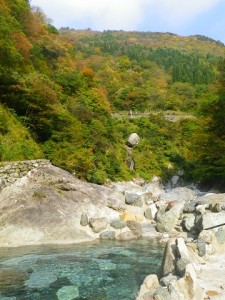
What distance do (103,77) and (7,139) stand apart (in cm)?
4826

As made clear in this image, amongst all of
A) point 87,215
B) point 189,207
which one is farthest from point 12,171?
point 189,207

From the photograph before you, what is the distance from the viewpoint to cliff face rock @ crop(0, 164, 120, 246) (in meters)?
11.9

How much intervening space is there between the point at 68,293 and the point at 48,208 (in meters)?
5.46

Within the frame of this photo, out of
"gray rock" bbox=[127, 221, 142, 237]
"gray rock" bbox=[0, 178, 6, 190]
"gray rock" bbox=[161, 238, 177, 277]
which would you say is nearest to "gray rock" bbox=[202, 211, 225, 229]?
"gray rock" bbox=[161, 238, 177, 277]

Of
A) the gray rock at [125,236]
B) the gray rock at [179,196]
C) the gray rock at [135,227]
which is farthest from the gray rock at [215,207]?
the gray rock at [179,196]

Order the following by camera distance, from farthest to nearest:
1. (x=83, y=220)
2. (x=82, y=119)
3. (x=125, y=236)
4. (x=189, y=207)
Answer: (x=82, y=119) < (x=189, y=207) < (x=83, y=220) < (x=125, y=236)

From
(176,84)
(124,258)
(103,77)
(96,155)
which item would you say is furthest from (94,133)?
(176,84)

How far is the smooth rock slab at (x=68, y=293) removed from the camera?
23.8 feet

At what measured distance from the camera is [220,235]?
9125 mm

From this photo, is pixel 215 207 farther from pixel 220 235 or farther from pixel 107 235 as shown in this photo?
pixel 107 235

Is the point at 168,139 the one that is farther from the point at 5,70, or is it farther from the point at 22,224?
the point at 22,224

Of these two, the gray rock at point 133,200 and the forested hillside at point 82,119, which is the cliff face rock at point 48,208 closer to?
the gray rock at point 133,200

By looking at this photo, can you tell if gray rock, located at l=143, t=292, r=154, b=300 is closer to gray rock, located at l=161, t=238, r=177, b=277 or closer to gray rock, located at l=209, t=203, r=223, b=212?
gray rock, located at l=161, t=238, r=177, b=277

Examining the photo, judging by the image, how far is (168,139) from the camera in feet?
128
